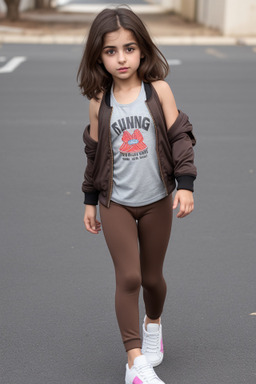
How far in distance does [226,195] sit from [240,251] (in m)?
1.35

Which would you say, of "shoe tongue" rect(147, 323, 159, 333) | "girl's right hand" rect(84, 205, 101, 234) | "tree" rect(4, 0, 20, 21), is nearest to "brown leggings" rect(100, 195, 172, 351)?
"girl's right hand" rect(84, 205, 101, 234)

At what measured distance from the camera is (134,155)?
3125mm

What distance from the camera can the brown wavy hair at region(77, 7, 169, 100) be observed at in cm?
306

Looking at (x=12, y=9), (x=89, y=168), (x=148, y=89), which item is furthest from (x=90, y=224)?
(x=12, y=9)

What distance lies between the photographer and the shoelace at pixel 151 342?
3.45 meters

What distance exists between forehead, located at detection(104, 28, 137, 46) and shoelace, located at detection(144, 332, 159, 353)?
4.48ft

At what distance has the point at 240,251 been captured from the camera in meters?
5.04

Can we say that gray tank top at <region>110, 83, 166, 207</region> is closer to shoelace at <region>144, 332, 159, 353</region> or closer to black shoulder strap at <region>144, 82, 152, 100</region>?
black shoulder strap at <region>144, 82, 152, 100</region>

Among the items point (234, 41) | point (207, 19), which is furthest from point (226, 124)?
point (207, 19)

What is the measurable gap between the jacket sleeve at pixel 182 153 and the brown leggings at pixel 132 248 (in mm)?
164

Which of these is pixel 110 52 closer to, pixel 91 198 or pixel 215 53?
pixel 91 198

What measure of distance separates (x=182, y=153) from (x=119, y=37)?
56cm

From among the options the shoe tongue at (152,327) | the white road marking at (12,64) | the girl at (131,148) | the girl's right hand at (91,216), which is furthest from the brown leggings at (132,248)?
the white road marking at (12,64)

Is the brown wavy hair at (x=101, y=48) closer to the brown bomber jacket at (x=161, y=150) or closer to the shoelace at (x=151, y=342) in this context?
the brown bomber jacket at (x=161, y=150)
